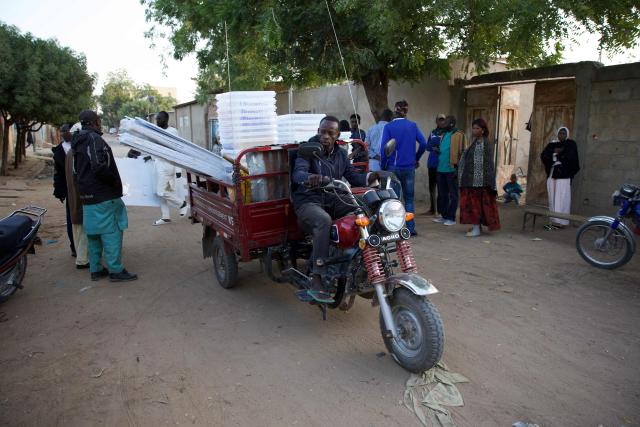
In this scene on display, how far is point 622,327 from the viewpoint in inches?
162

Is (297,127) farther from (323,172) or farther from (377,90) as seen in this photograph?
(377,90)

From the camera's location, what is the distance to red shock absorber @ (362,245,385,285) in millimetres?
3434

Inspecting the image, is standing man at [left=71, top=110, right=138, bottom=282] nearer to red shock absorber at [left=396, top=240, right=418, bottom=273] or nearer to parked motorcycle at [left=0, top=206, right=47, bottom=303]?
parked motorcycle at [left=0, top=206, right=47, bottom=303]

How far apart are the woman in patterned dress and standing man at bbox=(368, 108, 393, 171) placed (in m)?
1.36

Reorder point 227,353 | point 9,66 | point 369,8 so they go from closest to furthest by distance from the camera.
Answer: point 227,353
point 369,8
point 9,66

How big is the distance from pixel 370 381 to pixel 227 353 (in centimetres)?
120

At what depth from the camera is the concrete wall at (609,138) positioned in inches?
286

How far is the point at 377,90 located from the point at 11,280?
695cm

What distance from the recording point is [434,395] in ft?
10.2

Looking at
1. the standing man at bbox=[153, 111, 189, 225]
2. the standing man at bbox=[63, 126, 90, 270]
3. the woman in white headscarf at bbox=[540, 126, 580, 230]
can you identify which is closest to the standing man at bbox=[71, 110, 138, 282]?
the standing man at bbox=[63, 126, 90, 270]

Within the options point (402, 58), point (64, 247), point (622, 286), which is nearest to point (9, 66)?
point (64, 247)

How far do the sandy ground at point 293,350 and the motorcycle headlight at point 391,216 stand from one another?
3.39 ft

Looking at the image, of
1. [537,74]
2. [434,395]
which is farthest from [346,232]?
[537,74]

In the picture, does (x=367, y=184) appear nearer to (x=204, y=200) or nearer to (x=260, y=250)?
(x=260, y=250)
